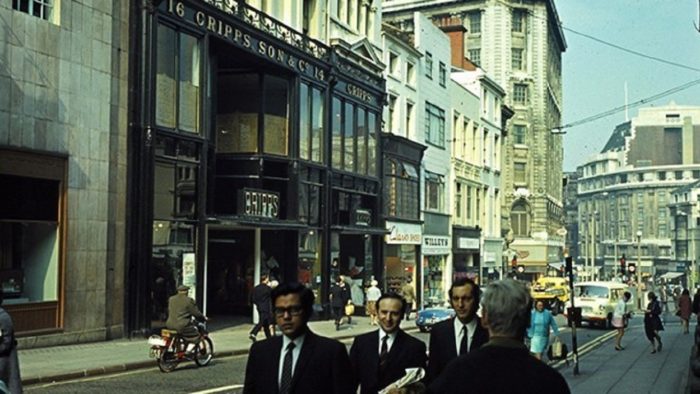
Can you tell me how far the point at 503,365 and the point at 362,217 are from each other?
37077 millimetres

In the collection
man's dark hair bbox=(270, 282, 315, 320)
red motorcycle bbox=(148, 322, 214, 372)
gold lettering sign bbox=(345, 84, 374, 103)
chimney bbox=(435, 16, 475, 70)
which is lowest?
red motorcycle bbox=(148, 322, 214, 372)

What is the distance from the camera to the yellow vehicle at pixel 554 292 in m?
49.3

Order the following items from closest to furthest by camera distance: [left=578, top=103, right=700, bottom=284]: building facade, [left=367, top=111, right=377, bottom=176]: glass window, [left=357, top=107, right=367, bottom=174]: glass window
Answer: [left=357, top=107, right=367, bottom=174]: glass window < [left=367, top=111, right=377, bottom=176]: glass window < [left=578, top=103, right=700, bottom=284]: building facade

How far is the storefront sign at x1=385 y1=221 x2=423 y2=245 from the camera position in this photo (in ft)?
149

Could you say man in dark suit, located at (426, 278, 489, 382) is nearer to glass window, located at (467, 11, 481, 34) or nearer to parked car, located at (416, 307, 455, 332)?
parked car, located at (416, 307, 455, 332)

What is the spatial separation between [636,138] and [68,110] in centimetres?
18874

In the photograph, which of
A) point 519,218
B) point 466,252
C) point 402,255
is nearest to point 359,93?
point 402,255

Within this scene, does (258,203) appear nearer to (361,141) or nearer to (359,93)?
(361,141)

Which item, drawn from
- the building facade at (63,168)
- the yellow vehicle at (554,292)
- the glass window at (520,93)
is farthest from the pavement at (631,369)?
the glass window at (520,93)

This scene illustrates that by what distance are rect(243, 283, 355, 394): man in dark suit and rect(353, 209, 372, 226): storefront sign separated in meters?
34.6

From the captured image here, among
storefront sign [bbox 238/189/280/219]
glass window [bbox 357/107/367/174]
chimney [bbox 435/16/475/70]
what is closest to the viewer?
storefront sign [bbox 238/189/280/219]

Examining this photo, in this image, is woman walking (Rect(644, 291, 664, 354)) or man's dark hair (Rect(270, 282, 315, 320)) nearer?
man's dark hair (Rect(270, 282, 315, 320))

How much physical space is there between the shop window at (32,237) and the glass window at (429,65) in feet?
105

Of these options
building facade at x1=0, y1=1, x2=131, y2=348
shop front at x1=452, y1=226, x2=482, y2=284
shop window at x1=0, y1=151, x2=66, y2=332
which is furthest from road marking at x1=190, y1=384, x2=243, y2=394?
shop front at x1=452, y1=226, x2=482, y2=284
